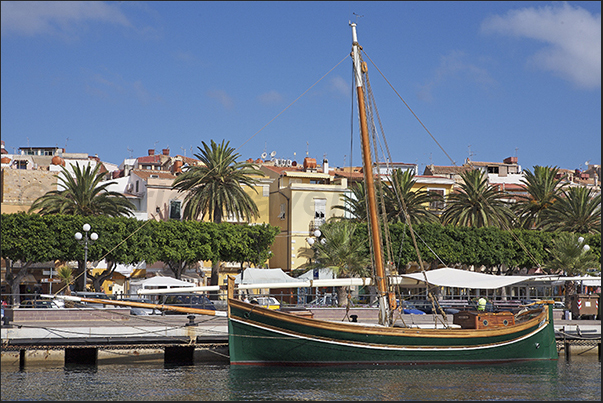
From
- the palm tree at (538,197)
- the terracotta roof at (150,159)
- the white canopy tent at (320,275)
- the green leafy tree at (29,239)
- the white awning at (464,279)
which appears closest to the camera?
the white awning at (464,279)

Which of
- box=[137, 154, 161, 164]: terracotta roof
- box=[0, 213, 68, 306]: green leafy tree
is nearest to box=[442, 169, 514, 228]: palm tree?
box=[0, 213, 68, 306]: green leafy tree

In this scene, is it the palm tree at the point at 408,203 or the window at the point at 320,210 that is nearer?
the palm tree at the point at 408,203

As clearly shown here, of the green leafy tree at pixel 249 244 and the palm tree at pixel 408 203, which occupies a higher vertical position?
the palm tree at pixel 408 203

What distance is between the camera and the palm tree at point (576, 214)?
57719mm

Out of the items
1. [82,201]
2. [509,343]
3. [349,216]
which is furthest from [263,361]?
[349,216]

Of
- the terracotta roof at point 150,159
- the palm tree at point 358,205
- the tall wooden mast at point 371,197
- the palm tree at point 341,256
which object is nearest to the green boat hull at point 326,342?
the tall wooden mast at point 371,197

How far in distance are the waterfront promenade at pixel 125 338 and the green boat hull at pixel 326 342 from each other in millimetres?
1589

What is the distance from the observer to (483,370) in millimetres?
26938

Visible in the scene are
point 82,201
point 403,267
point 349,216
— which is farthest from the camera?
point 349,216

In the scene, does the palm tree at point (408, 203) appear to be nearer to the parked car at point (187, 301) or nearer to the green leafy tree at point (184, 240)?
the green leafy tree at point (184, 240)

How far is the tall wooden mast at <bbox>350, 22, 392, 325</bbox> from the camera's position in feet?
92.0

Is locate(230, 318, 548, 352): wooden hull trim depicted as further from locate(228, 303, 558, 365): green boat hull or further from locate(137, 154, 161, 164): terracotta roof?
locate(137, 154, 161, 164): terracotta roof

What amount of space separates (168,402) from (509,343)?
1441 centimetres

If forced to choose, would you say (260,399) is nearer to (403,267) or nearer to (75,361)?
(75,361)
